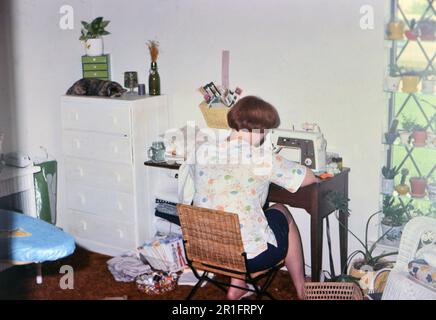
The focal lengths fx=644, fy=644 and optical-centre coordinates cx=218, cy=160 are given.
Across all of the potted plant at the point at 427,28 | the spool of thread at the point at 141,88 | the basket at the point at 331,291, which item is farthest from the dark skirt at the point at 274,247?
the spool of thread at the point at 141,88

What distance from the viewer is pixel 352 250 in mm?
4180

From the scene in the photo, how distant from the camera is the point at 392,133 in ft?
12.6

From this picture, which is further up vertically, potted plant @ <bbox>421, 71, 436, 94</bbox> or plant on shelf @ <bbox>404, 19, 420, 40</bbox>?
plant on shelf @ <bbox>404, 19, 420, 40</bbox>

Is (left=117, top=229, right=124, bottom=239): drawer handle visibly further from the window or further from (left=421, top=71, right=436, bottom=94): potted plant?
(left=421, top=71, right=436, bottom=94): potted plant

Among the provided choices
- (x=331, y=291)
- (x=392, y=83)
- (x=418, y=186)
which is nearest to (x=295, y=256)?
(x=331, y=291)

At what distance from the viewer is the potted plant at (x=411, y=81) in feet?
12.2

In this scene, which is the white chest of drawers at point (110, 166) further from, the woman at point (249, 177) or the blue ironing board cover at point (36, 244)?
the blue ironing board cover at point (36, 244)

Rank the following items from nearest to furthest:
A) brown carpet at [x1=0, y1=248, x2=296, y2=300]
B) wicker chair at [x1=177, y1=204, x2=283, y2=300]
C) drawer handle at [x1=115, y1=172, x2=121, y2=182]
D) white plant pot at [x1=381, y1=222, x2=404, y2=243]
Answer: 1. wicker chair at [x1=177, y1=204, x2=283, y2=300]
2. white plant pot at [x1=381, y1=222, x2=404, y2=243]
3. brown carpet at [x1=0, y1=248, x2=296, y2=300]
4. drawer handle at [x1=115, y1=172, x2=121, y2=182]

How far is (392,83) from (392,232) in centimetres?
91

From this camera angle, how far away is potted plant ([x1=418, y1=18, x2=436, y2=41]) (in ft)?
12.1

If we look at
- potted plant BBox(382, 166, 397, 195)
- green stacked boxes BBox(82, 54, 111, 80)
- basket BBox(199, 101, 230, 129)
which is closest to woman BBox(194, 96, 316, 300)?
potted plant BBox(382, 166, 397, 195)

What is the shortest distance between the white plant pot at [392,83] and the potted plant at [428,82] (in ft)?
0.46

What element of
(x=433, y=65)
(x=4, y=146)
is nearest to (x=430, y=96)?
(x=433, y=65)

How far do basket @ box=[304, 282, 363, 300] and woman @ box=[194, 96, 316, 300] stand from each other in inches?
9.7
